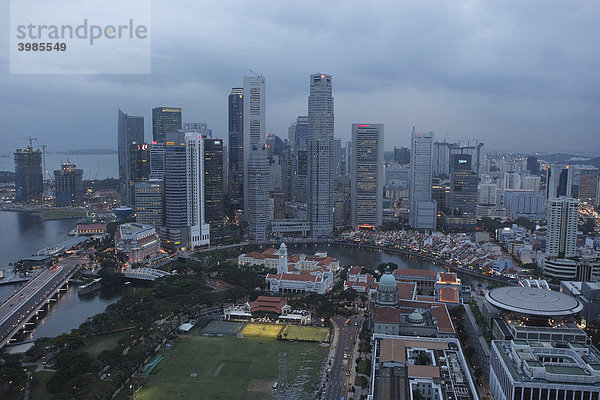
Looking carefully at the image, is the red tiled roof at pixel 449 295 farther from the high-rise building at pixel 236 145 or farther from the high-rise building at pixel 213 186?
the high-rise building at pixel 236 145

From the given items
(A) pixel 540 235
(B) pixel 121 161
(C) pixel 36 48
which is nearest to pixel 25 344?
(C) pixel 36 48

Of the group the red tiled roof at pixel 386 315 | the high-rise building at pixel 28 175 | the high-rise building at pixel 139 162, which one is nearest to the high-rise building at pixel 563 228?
the red tiled roof at pixel 386 315

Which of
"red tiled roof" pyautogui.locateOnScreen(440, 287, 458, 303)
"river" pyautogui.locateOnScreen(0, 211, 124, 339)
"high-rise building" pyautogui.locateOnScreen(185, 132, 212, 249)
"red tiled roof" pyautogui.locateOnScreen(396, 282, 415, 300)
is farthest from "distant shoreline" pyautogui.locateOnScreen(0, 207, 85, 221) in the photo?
"red tiled roof" pyautogui.locateOnScreen(440, 287, 458, 303)

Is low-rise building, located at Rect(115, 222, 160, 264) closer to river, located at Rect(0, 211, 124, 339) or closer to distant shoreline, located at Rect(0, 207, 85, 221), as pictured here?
river, located at Rect(0, 211, 124, 339)

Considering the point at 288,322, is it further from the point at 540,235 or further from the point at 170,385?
the point at 540,235

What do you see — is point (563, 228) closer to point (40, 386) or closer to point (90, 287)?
point (90, 287)

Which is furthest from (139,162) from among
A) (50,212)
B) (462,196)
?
(462,196)
